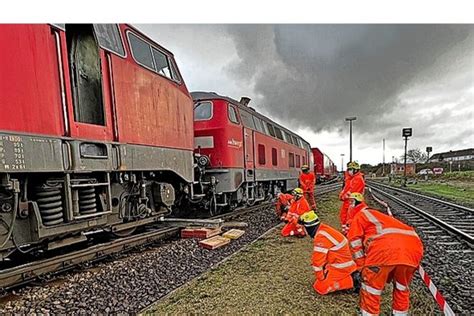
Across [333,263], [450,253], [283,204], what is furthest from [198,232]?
[450,253]

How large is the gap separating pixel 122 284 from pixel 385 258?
3.33 meters

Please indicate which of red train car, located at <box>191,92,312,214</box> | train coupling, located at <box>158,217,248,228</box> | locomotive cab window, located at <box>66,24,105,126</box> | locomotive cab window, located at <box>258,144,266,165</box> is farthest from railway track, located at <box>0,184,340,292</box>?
locomotive cab window, located at <box>258,144,266,165</box>

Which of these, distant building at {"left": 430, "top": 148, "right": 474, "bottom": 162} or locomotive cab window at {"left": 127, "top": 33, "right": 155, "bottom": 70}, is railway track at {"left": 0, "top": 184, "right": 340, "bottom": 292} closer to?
locomotive cab window at {"left": 127, "top": 33, "right": 155, "bottom": 70}

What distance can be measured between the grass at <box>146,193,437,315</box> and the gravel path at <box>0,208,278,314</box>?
378 millimetres

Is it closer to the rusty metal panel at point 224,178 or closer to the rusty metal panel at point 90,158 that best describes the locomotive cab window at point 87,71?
the rusty metal panel at point 90,158

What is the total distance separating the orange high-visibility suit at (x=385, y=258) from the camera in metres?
3.18

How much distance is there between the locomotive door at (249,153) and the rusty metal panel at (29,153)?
7565 millimetres

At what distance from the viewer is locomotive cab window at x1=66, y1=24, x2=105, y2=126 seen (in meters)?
5.38

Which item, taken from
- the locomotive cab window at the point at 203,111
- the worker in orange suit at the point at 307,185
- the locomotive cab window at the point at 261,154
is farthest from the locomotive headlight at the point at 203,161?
the locomotive cab window at the point at 261,154

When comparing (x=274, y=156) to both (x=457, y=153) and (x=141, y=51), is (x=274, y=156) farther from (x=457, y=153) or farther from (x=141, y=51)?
(x=457, y=153)

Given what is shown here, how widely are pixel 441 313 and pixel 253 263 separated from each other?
267 cm

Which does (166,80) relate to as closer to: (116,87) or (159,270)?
(116,87)

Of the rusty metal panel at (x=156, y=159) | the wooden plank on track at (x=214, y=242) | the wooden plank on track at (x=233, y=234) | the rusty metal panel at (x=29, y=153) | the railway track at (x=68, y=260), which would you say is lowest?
the wooden plank on track at (x=233, y=234)

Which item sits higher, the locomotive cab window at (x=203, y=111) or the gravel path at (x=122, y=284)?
the locomotive cab window at (x=203, y=111)
